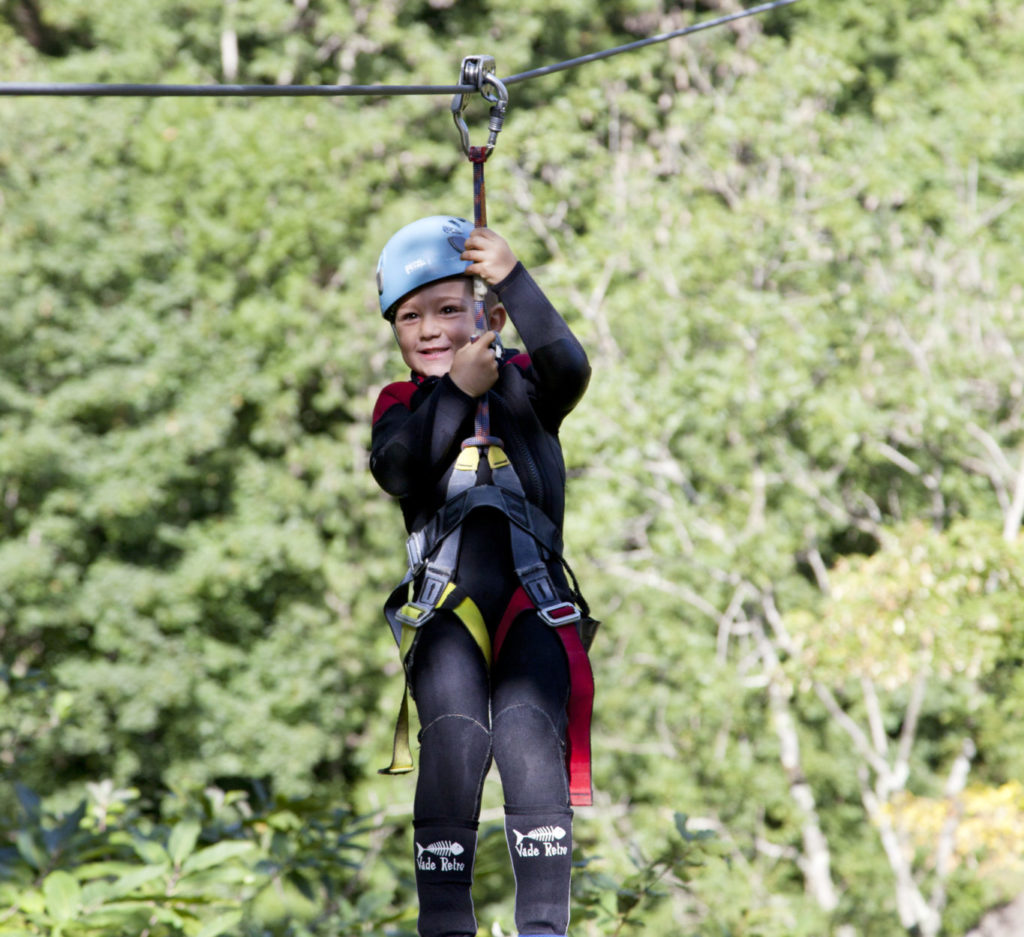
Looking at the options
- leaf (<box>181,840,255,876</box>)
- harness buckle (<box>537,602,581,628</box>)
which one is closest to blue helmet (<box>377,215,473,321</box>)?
harness buckle (<box>537,602,581,628</box>)

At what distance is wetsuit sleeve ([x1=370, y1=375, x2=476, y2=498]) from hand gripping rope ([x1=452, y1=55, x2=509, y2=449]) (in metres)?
0.03

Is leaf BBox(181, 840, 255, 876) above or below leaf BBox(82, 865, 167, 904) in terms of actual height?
above

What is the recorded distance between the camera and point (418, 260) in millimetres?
2355

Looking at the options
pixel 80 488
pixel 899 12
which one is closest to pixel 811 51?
pixel 899 12

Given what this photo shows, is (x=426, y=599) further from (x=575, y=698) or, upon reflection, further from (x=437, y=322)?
(x=437, y=322)

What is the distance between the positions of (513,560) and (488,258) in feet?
1.65

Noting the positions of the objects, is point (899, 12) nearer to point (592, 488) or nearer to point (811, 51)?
point (811, 51)

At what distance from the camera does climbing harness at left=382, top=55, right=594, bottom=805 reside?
2217mm

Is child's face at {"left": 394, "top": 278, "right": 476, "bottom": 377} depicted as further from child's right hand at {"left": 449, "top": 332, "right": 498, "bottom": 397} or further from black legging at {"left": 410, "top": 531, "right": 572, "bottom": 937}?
black legging at {"left": 410, "top": 531, "right": 572, "bottom": 937}

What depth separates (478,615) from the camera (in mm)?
2242

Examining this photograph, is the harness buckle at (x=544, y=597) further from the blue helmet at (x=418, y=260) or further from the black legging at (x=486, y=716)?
the blue helmet at (x=418, y=260)

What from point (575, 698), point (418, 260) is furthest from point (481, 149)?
point (575, 698)

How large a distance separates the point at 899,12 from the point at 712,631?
7.97 meters

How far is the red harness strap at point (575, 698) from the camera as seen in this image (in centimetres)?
224
